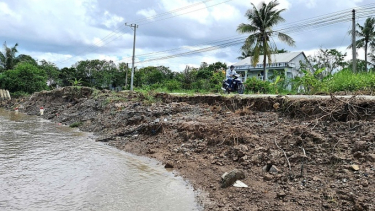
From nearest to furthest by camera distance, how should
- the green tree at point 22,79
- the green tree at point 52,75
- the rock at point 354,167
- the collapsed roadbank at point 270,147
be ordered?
1. the collapsed roadbank at point 270,147
2. the rock at point 354,167
3. the green tree at point 22,79
4. the green tree at point 52,75

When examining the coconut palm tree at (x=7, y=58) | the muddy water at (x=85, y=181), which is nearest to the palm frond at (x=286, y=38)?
the muddy water at (x=85, y=181)

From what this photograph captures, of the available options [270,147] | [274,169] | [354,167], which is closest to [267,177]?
[274,169]

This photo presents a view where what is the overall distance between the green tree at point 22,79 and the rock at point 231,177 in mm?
32696

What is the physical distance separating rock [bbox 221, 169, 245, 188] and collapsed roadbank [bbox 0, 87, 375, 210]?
0.08 m

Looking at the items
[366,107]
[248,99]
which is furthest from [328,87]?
[366,107]

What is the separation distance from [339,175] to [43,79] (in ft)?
116

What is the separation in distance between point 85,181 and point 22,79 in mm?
31498

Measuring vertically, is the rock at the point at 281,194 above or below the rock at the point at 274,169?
below

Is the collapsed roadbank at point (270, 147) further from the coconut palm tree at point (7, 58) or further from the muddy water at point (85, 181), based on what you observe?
the coconut palm tree at point (7, 58)

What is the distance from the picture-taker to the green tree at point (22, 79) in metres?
31.8

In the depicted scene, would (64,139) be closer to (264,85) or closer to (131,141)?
(131,141)

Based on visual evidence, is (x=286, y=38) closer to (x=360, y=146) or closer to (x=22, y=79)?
(x=360, y=146)

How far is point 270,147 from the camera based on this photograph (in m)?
5.79

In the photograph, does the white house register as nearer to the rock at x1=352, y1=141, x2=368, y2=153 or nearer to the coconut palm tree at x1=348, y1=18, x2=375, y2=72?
the coconut palm tree at x1=348, y1=18, x2=375, y2=72
